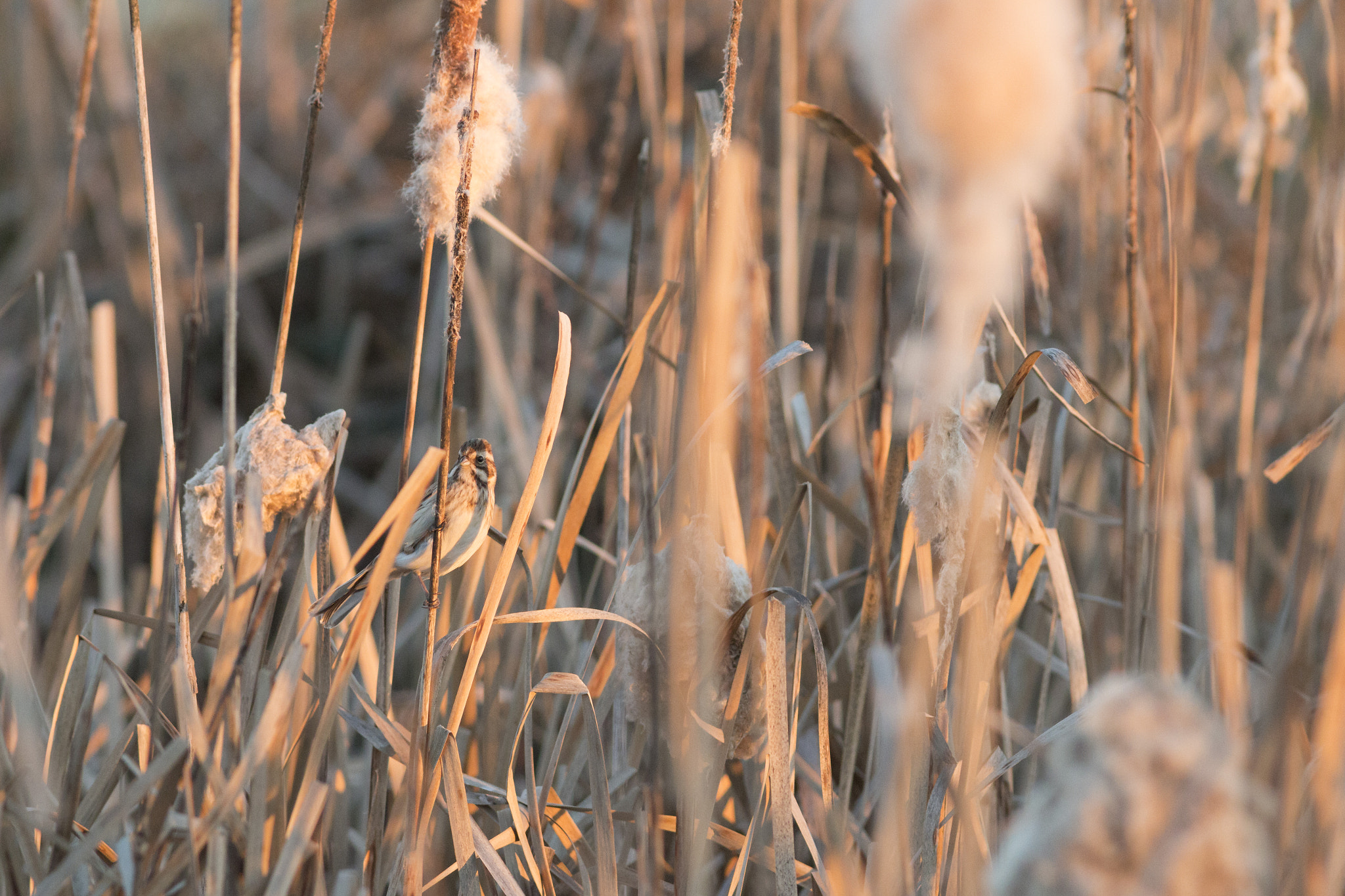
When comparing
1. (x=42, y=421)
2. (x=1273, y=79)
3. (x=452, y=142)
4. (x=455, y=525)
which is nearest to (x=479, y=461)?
(x=455, y=525)

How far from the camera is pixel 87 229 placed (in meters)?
1.74

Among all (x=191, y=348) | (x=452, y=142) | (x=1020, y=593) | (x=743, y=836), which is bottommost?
(x=743, y=836)

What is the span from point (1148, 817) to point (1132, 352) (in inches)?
13.3

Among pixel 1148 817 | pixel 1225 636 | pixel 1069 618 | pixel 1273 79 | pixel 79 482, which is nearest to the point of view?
pixel 1148 817

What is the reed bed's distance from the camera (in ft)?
0.80

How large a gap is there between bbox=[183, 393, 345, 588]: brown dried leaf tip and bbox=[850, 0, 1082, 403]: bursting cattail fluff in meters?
0.27

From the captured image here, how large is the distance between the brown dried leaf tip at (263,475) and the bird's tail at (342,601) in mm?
40

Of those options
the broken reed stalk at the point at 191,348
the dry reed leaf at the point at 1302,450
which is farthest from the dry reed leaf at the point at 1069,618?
the broken reed stalk at the point at 191,348

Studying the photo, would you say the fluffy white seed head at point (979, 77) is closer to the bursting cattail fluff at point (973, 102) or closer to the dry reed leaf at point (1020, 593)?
the bursting cattail fluff at point (973, 102)

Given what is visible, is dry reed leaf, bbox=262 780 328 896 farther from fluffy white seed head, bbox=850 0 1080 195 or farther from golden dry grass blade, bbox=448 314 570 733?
fluffy white seed head, bbox=850 0 1080 195

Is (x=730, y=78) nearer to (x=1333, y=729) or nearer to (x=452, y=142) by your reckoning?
(x=452, y=142)

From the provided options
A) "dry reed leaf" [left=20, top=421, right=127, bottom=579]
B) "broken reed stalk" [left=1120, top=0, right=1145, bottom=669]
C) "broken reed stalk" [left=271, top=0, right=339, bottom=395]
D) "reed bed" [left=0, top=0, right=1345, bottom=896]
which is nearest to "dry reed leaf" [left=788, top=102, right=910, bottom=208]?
"reed bed" [left=0, top=0, right=1345, bottom=896]

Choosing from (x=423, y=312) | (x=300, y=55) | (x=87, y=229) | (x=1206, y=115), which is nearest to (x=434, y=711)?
(x=423, y=312)

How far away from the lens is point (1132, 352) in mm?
473
